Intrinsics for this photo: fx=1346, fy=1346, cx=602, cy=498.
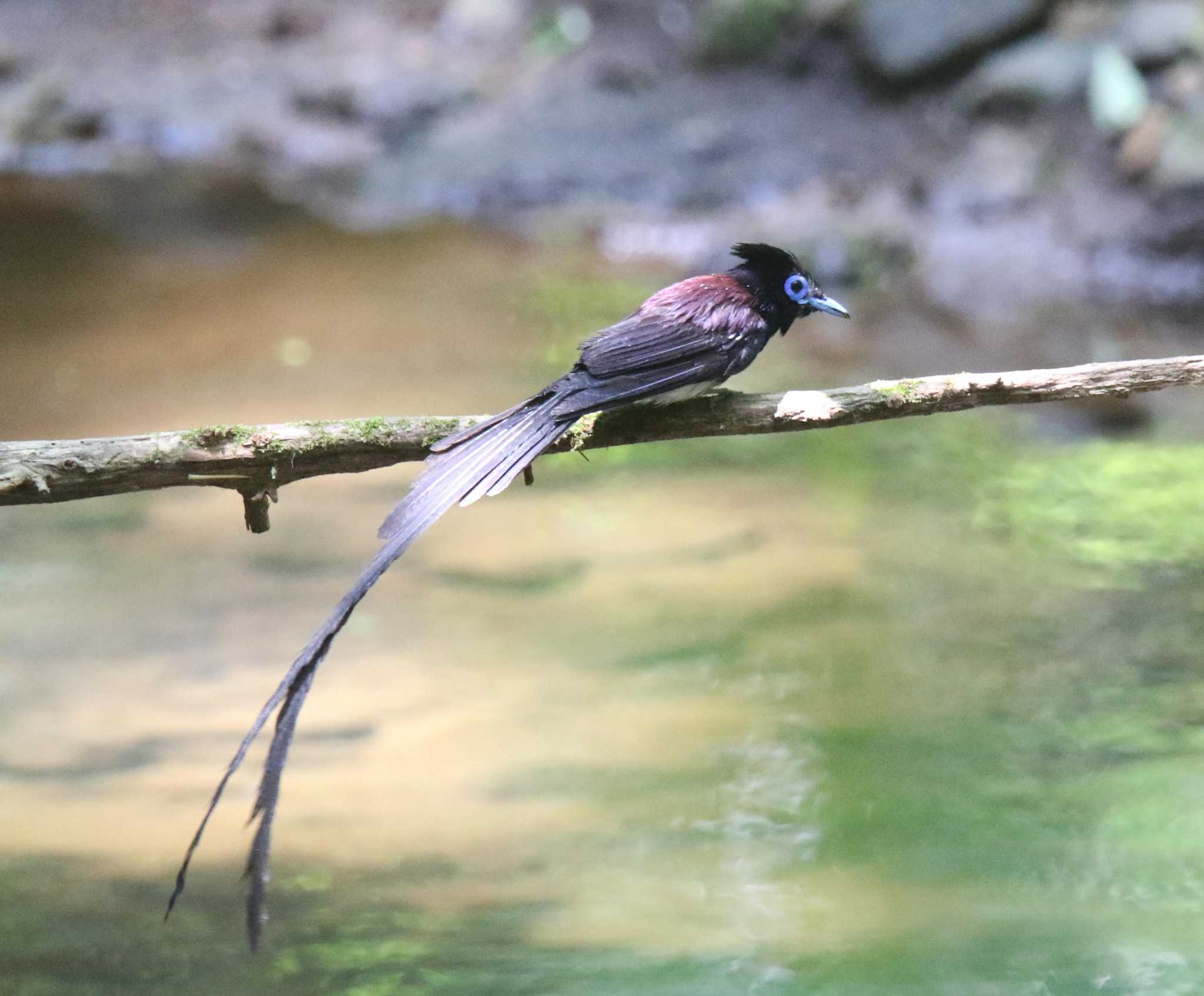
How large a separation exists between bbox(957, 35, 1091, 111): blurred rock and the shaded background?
36mm

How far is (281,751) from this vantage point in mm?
2207

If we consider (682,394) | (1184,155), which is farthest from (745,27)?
(682,394)

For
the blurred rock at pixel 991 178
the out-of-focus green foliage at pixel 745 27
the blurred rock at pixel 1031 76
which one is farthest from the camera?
the out-of-focus green foliage at pixel 745 27

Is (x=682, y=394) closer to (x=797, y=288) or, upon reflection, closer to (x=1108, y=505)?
(x=797, y=288)

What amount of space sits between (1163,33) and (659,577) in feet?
23.3

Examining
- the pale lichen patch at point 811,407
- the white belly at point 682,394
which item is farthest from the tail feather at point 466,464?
the pale lichen patch at point 811,407

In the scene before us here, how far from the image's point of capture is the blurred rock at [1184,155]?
28.8 ft

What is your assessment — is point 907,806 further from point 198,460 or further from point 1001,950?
point 198,460

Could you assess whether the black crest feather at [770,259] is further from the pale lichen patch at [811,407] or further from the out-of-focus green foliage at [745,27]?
the out-of-focus green foliage at [745,27]

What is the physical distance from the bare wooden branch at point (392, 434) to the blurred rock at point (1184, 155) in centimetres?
661

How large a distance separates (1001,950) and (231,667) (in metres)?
2.71

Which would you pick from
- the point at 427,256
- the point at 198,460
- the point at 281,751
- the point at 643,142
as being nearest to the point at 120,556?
the point at 198,460

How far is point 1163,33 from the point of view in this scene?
9.91m

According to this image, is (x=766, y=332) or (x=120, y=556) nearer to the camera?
(x=766, y=332)
